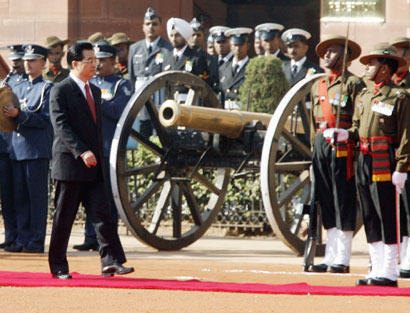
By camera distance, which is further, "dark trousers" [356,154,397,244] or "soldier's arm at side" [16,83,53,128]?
"soldier's arm at side" [16,83,53,128]

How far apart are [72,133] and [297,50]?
495 centimetres

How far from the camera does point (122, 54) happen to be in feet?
47.1

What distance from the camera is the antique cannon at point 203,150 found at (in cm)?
1022

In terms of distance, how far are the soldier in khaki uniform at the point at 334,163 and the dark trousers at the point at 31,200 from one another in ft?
9.32

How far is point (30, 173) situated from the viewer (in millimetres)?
10922

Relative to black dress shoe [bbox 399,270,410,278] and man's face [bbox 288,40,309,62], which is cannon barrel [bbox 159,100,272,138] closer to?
man's face [bbox 288,40,309,62]

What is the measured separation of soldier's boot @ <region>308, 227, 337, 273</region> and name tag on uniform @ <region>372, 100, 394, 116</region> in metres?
A: 1.49

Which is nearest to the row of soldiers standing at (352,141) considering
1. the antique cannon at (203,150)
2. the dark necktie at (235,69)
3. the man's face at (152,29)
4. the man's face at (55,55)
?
the antique cannon at (203,150)

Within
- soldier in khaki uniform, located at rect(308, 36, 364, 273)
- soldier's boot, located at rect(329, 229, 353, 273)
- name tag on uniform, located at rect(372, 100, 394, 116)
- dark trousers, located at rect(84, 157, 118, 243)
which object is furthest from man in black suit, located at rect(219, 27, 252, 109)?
name tag on uniform, located at rect(372, 100, 394, 116)

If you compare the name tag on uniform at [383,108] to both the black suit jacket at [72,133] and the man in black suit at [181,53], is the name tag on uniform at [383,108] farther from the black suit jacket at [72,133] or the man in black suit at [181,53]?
the man in black suit at [181,53]

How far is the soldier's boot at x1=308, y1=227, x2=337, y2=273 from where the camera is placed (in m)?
9.11

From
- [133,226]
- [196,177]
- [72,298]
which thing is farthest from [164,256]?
[72,298]

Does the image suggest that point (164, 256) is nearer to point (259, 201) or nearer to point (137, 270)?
point (137, 270)

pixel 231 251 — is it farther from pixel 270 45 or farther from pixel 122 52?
pixel 122 52
